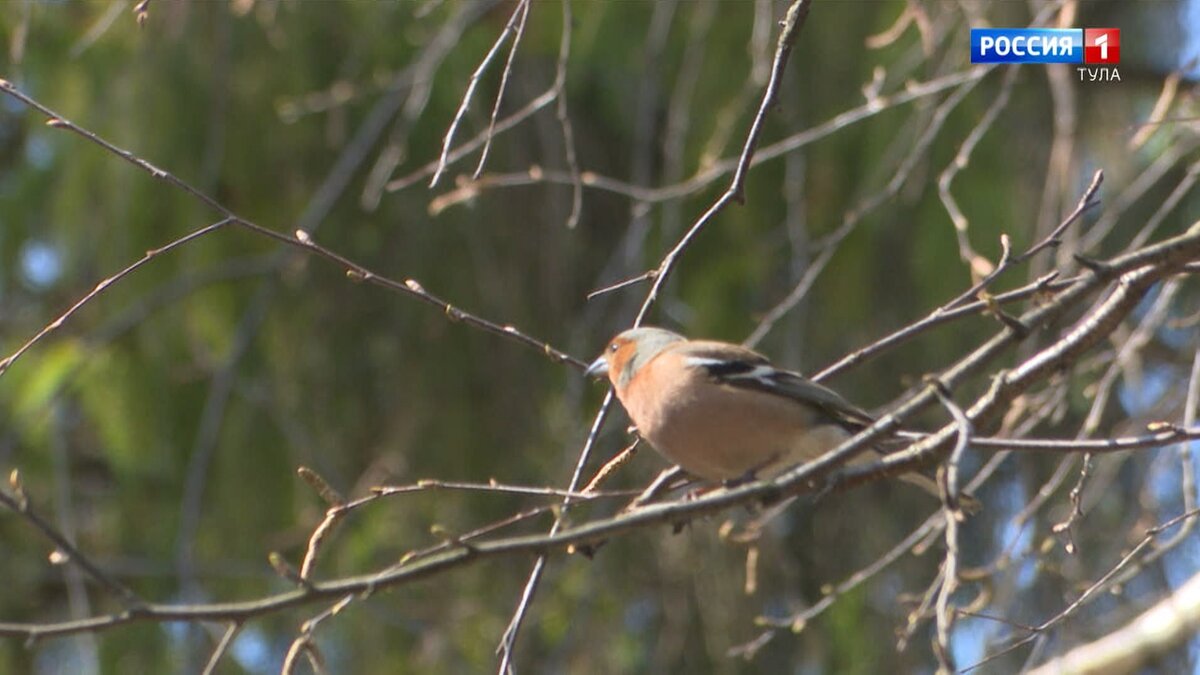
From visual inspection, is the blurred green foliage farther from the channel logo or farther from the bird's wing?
the bird's wing

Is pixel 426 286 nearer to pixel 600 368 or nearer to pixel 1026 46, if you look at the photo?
pixel 600 368

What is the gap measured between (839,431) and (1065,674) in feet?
5.67

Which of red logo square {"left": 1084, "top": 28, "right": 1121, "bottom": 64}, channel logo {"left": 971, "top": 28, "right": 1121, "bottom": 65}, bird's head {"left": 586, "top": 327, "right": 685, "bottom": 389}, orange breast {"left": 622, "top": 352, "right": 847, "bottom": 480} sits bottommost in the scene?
orange breast {"left": 622, "top": 352, "right": 847, "bottom": 480}

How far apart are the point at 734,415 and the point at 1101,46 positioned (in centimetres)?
280

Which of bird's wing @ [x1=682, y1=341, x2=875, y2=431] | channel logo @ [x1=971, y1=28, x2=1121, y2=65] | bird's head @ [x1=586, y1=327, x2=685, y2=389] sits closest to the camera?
bird's wing @ [x1=682, y1=341, x2=875, y2=431]

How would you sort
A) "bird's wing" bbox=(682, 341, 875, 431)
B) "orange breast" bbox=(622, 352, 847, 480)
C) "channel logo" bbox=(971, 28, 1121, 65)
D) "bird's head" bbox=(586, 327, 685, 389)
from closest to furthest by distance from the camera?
"orange breast" bbox=(622, 352, 847, 480) < "bird's wing" bbox=(682, 341, 875, 431) < "bird's head" bbox=(586, 327, 685, 389) < "channel logo" bbox=(971, 28, 1121, 65)

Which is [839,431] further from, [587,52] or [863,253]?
[587,52]

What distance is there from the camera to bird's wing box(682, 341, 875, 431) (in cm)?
346

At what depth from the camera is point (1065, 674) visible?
465 cm

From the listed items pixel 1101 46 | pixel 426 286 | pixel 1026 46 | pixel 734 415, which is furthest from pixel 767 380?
pixel 426 286

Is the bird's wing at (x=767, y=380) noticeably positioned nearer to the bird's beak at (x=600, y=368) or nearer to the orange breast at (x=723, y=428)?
the orange breast at (x=723, y=428)

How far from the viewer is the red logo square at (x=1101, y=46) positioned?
5.09 meters

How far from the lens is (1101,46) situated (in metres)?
5.32

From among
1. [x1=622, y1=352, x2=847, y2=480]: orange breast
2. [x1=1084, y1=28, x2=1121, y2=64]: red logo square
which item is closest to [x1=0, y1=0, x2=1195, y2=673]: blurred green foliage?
[x1=1084, y1=28, x2=1121, y2=64]: red logo square
